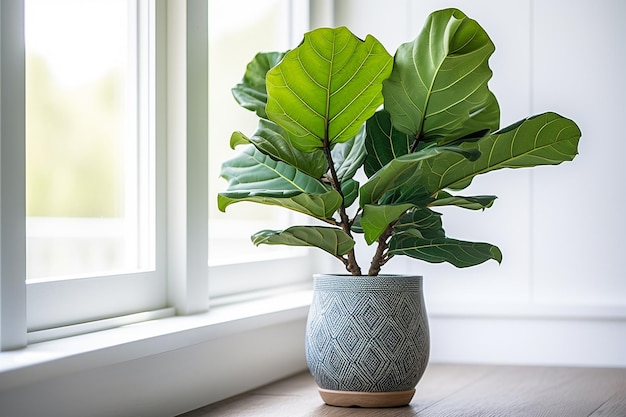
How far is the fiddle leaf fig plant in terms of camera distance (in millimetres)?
1234

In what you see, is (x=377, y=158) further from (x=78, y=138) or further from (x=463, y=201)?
(x=78, y=138)

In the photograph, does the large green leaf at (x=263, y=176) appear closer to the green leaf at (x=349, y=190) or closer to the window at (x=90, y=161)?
the green leaf at (x=349, y=190)

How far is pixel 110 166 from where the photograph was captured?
4.79 feet

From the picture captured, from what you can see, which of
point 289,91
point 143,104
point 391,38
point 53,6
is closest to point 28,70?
point 53,6

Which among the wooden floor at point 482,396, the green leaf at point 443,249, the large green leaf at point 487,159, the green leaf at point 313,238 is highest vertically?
the large green leaf at point 487,159

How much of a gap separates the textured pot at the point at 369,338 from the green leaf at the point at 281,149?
18 cm

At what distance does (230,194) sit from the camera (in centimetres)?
131

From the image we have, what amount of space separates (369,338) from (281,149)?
324 millimetres

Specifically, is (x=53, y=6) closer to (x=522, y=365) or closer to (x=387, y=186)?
(x=387, y=186)

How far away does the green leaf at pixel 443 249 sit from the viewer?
1371 mm

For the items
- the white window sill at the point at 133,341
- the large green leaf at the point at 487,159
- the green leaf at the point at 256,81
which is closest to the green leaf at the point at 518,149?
the large green leaf at the point at 487,159

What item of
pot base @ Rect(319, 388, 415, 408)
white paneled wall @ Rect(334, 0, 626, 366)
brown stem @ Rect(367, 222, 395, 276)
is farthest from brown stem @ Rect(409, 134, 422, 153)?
white paneled wall @ Rect(334, 0, 626, 366)

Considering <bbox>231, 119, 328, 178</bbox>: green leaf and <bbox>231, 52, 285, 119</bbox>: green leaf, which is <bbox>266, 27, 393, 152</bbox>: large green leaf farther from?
<bbox>231, 52, 285, 119</bbox>: green leaf

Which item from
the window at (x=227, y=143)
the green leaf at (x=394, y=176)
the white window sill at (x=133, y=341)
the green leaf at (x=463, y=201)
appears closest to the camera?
the white window sill at (x=133, y=341)
